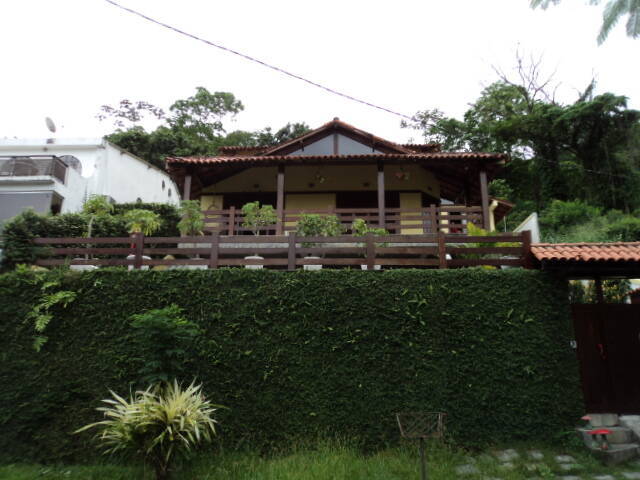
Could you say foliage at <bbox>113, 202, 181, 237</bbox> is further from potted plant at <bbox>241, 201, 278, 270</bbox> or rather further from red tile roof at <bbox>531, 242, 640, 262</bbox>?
red tile roof at <bbox>531, 242, 640, 262</bbox>

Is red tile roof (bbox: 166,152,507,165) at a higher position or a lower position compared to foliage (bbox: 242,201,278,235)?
higher

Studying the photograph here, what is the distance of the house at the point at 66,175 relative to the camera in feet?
52.6

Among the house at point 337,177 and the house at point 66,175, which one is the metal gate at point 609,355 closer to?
the house at point 337,177

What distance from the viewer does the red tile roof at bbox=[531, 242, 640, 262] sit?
6418 mm

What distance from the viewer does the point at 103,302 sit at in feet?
21.3

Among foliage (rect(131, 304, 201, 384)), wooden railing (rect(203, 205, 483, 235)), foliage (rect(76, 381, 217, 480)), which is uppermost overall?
wooden railing (rect(203, 205, 483, 235))

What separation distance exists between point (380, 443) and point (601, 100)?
22.7 meters

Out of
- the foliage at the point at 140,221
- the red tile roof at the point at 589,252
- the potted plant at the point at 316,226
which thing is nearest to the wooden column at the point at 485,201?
the red tile roof at the point at 589,252

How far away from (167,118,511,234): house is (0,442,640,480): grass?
24.3 feet

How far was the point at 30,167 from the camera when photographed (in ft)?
53.3

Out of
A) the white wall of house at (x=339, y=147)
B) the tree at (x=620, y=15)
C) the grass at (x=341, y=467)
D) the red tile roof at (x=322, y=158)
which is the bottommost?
the grass at (x=341, y=467)

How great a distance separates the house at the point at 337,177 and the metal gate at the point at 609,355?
18.1 feet

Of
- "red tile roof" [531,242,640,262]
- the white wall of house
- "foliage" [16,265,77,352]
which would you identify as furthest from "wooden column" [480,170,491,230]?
"foliage" [16,265,77,352]

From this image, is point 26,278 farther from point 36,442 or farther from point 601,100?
point 601,100
